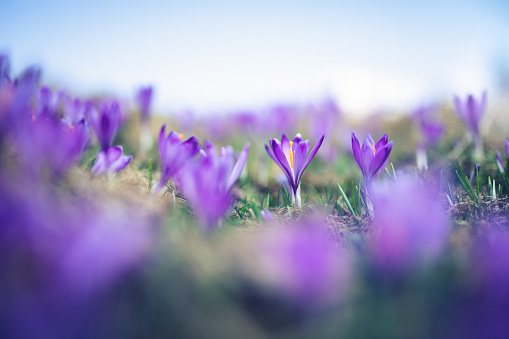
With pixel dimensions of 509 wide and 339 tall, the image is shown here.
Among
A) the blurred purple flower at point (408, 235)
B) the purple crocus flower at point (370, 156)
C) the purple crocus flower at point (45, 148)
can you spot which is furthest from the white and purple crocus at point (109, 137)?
the blurred purple flower at point (408, 235)

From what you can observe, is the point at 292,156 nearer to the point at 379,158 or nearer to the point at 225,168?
the point at 379,158

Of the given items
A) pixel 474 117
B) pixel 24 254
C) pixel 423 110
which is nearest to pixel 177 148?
pixel 24 254

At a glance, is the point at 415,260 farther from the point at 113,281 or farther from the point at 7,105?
the point at 7,105

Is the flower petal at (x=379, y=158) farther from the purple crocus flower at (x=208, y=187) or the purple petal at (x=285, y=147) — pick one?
the purple crocus flower at (x=208, y=187)

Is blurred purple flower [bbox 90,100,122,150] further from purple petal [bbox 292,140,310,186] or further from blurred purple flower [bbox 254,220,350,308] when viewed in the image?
blurred purple flower [bbox 254,220,350,308]

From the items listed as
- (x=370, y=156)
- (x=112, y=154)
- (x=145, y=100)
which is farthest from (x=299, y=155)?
(x=145, y=100)

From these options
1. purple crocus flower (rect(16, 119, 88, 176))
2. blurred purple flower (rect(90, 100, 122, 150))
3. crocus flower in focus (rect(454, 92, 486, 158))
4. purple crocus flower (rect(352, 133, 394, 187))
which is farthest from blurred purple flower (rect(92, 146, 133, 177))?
crocus flower in focus (rect(454, 92, 486, 158))
